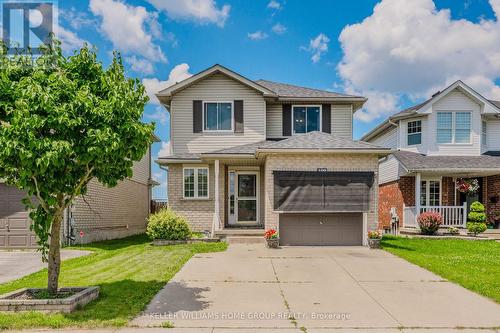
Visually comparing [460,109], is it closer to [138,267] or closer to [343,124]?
[343,124]

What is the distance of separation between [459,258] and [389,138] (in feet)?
38.2

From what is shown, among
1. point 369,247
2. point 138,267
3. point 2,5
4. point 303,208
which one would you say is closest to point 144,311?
point 138,267

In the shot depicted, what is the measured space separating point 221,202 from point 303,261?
20.0 ft

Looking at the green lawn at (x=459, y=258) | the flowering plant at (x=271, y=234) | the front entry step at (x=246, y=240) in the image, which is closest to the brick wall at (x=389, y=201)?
the green lawn at (x=459, y=258)

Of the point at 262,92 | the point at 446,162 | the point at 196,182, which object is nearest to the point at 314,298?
the point at 196,182

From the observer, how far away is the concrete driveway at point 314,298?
5320 millimetres

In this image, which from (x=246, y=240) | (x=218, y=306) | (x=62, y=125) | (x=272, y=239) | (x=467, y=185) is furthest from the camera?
(x=467, y=185)

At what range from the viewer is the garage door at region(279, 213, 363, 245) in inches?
500

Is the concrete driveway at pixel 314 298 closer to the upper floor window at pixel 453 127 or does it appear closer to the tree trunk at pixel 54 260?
the tree trunk at pixel 54 260

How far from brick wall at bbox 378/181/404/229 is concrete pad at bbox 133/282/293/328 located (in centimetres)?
1290

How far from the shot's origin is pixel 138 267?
29.5 feet

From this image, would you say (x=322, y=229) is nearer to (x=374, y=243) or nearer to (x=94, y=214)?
(x=374, y=243)

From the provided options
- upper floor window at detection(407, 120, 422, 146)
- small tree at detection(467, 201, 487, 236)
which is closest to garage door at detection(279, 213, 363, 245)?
small tree at detection(467, 201, 487, 236)

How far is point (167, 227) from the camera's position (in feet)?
41.4
